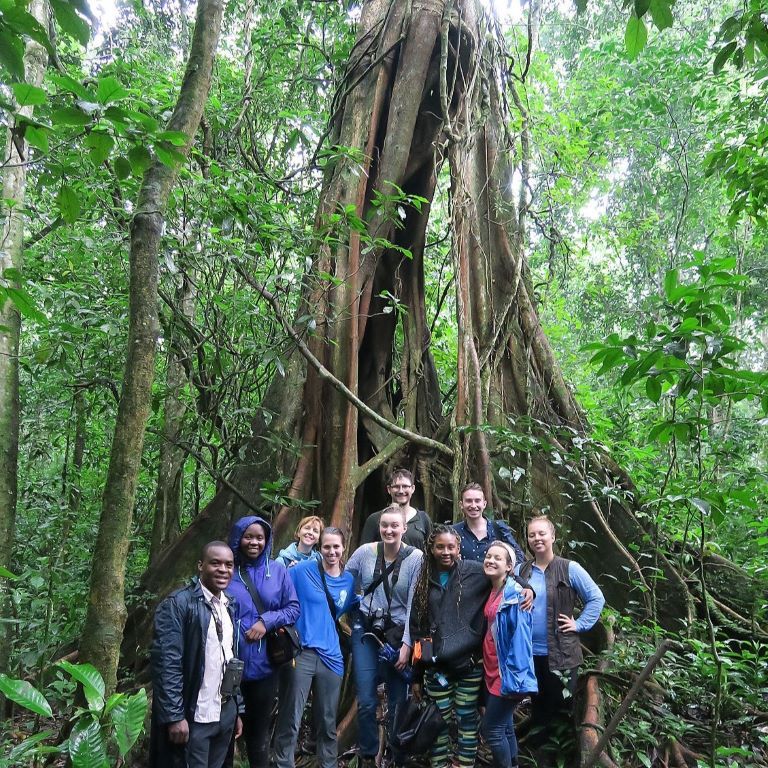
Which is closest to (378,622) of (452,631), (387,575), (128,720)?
(387,575)

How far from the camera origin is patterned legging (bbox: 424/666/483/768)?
128 inches

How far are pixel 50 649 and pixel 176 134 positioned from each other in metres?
4.27

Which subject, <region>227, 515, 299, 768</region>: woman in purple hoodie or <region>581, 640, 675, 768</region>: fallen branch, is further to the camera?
<region>227, 515, 299, 768</region>: woman in purple hoodie

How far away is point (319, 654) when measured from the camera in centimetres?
344

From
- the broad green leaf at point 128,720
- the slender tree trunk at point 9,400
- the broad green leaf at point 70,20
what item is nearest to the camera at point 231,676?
the broad green leaf at point 128,720

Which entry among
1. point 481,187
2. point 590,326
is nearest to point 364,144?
point 481,187

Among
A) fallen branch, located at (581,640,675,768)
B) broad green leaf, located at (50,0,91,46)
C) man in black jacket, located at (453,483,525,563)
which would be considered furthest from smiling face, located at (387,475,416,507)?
broad green leaf, located at (50,0,91,46)

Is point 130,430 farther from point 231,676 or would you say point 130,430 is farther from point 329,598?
point 329,598

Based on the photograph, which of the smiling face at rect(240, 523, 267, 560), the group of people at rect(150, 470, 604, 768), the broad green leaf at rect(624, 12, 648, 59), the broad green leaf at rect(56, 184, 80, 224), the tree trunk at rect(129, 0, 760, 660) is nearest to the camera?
the broad green leaf at rect(624, 12, 648, 59)

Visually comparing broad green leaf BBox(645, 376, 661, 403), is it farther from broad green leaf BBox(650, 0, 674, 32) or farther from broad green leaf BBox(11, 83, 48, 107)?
broad green leaf BBox(11, 83, 48, 107)

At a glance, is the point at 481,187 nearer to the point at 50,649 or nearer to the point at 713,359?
the point at 713,359

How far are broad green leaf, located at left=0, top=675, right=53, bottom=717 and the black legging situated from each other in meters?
1.93

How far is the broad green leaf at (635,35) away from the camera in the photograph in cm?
192

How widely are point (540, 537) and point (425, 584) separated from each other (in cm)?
63
